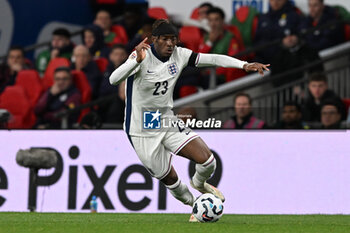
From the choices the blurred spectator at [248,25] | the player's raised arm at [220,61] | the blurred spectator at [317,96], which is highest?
the blurred spectator at [248,25]

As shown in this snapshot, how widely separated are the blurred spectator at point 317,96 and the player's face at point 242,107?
3.02 ft

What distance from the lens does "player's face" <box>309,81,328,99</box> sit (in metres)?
14.9

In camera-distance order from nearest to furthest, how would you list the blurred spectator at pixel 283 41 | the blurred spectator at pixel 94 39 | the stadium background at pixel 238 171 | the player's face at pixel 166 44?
1. the player's face at pixel 166 44
2. the stadium background at pixel 238 171
3. the blurred spectator at pixel 283 41
4. the blurred spectator at pixel 94 39

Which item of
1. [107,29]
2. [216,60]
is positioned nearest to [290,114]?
[216,60]

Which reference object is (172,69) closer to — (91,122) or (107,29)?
(91,122)

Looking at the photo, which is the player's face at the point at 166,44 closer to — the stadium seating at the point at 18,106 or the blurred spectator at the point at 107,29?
the stadium seating at the point at 18,106

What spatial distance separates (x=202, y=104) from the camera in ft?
52.1

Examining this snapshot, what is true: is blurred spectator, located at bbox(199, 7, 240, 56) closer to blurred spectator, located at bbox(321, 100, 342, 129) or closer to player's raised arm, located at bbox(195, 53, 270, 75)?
blurred spectator, located at bbox(321, 100, 342, 129)

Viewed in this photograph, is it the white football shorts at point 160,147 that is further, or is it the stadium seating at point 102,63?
the stadium seating at point 102,63

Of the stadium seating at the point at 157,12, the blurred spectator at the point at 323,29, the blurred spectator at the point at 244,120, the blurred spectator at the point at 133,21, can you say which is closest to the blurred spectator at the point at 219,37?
the blurred spectator at the point at 323,29

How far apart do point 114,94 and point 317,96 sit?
341 cm

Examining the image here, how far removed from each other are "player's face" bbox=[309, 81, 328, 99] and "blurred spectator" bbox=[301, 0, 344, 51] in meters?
1.84

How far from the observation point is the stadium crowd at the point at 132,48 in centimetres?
1582

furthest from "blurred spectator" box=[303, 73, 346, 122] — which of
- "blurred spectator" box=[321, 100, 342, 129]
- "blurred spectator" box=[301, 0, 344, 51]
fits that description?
"blurred spectator" box=[301, 0, 344, 51]
